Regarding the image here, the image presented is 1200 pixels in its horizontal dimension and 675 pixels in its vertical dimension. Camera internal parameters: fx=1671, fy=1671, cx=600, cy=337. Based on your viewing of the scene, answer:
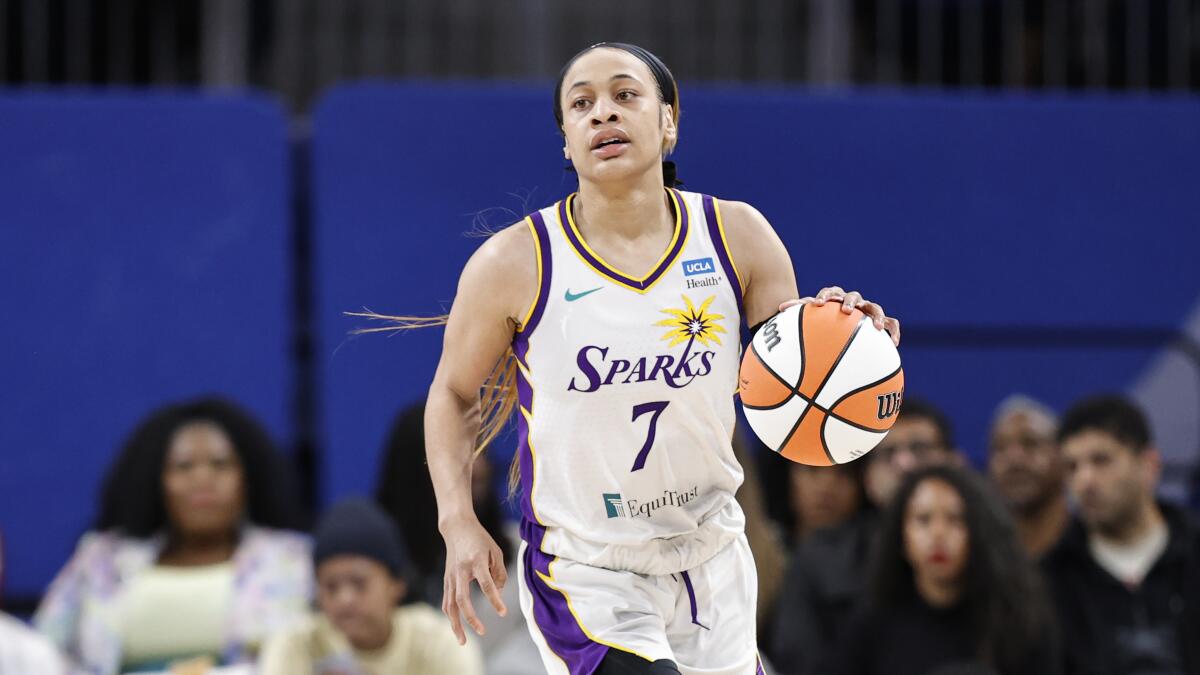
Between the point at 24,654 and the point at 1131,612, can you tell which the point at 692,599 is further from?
the point at 1131,612

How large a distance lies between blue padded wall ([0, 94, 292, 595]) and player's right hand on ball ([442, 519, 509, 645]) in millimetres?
5033

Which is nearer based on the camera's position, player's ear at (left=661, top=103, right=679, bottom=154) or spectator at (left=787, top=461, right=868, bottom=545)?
player's ear at (left=661, top=103, right=679, bottom=154)

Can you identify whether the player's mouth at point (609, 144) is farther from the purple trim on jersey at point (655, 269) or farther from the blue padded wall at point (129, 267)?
the blue padded wall at point (129, 267)

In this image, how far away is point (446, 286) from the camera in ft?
29.5

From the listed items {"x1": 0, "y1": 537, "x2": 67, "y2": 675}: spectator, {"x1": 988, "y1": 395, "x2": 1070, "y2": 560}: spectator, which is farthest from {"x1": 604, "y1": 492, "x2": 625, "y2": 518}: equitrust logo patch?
{"x1": 988, "y1": 395, "x2": 1070, "y2": 560}: spectator

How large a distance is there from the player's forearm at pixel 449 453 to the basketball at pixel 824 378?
716mm

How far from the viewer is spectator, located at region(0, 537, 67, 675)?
6.59 meters

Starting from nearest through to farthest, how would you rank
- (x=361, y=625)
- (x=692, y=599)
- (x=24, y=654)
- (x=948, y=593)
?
(x=692, y=599) < (x=361, y=625) < (x=24, y=654) < (x=948, y=593)

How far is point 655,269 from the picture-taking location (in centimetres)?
407

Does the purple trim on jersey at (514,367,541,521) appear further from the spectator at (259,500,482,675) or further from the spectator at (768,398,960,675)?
the spectator at (768,398,960,675)

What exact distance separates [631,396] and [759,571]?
3484 mm

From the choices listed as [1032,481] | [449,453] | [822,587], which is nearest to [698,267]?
[449,453]

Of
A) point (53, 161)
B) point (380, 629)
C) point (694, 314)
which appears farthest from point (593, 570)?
point (53, 161)

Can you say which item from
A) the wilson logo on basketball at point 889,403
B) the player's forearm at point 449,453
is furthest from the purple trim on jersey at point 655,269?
the wilson logo on basketball at point 889,403
